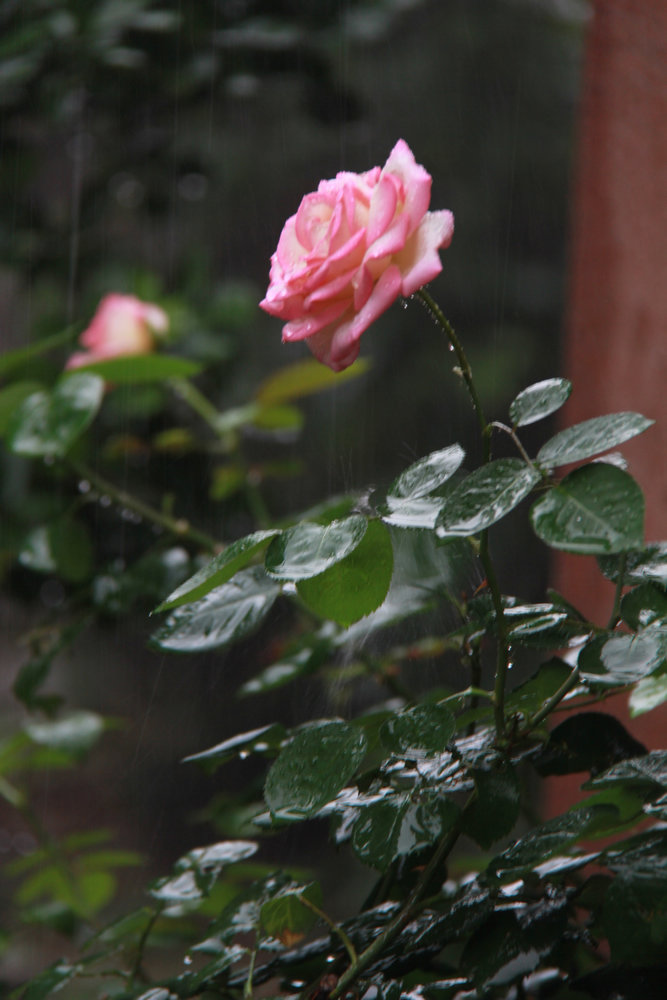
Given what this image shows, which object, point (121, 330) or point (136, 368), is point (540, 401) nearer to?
point (136, 368)

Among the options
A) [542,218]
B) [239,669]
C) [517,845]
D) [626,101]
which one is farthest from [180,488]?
[517,845]

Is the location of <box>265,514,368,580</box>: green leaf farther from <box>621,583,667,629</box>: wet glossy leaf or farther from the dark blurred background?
the dark blurred background

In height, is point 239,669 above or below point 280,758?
below

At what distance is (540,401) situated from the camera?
0.34 meters

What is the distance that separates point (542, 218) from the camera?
0.74 metres

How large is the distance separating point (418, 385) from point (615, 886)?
519 mm

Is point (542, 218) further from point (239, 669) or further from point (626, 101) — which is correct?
point (239, 669)

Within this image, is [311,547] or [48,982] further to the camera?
[48,982]

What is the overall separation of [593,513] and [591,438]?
0.13 ft

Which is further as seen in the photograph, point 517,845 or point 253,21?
point 253,21

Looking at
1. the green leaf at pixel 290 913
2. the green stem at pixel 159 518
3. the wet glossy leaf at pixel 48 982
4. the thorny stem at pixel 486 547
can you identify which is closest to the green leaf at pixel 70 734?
the green stem at pixel 159 518

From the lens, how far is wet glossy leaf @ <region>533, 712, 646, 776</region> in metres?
0.40

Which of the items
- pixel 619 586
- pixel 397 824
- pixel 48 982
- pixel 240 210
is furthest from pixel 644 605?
pixel 240 210

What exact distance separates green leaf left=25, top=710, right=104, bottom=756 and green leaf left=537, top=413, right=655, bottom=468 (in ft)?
1.89
